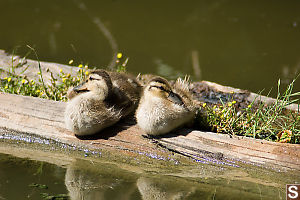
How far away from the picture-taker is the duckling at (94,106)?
5.68 metres

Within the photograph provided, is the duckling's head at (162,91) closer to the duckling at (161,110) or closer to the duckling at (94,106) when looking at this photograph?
the duckling at (161,110)

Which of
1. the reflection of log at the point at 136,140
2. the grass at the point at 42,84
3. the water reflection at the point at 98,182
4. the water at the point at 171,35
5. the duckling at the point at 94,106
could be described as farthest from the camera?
the water at the point at 171,35

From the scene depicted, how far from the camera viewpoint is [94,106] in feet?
18.8

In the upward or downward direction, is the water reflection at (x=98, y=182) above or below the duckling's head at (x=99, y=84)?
below

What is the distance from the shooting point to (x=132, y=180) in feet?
17.3

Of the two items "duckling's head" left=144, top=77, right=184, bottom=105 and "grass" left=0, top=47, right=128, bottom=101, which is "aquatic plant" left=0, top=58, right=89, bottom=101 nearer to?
"grass" left=0, top=47, right=128, bottom=101

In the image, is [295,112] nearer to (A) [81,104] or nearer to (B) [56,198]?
(A) [81,104]

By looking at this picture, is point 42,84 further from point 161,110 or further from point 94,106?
point 161,110

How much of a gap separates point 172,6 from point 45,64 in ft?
18.9

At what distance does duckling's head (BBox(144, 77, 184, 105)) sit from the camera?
561 cm

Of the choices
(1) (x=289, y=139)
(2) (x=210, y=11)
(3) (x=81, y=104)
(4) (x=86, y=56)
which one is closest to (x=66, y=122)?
(3) (x=81, y=104)

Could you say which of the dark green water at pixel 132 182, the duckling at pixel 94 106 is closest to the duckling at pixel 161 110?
the duckling at pixel 94 106

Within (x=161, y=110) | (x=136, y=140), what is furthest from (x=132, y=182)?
(x=161, y=110)

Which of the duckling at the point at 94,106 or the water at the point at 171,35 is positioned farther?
the water at the point at 171,35
